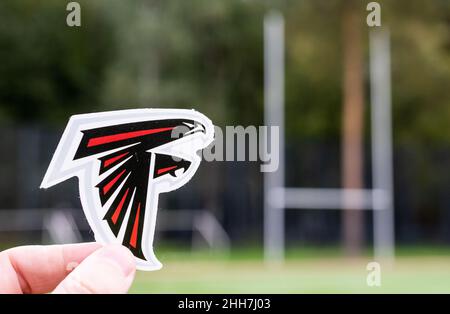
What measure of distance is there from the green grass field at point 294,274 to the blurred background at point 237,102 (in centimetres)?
7

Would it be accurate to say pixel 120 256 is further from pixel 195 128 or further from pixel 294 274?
pixel 294 274

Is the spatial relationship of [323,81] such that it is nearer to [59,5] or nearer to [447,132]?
[447,132]

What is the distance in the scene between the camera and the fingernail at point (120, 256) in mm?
657

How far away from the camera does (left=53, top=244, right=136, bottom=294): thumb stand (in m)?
Result: 0.65

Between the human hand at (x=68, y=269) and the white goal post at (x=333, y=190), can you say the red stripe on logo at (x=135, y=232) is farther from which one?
the white goal post at (x=333, y=190)

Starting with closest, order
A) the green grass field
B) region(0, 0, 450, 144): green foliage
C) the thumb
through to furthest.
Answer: the thumb, the green grass field, region(0, 0, 450, 144): green foliage

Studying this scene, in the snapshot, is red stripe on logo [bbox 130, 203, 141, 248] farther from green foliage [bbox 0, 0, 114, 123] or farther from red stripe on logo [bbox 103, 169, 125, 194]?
green foliage [bbox 0, 0, 114, 123]

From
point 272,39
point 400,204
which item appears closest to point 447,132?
point 400,204

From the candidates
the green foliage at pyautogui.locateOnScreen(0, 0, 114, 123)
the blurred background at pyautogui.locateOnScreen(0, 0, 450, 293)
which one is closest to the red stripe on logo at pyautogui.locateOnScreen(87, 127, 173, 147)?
the blurred background at pyautogui.locateOnScreen(0, 0, 450, 293)

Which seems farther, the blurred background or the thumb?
the blurred background

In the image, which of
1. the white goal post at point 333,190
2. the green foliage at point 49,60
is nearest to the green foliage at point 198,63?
the green foliage at point 49,60
